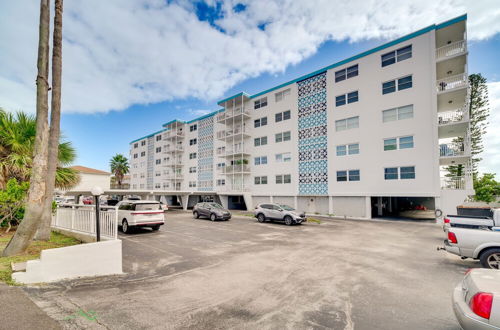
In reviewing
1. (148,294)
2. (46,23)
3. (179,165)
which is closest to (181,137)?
(179,165)

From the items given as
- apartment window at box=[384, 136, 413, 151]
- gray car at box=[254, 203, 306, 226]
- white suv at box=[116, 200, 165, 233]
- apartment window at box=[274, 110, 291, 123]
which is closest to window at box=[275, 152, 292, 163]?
apartment window at box=[274, 110, 291, 123]

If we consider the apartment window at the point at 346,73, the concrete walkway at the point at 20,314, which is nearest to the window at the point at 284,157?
the apartment window at the point at 346,73

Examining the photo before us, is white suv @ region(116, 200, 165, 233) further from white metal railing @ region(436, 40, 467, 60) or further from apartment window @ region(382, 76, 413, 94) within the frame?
white metal railing @ region(436, 40, 467, 60)

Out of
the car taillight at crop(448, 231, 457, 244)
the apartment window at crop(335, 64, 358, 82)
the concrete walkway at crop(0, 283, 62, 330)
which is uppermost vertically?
the apartment window at crop(335, 64, 358, 82)

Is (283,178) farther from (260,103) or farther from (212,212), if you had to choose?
(212,212)

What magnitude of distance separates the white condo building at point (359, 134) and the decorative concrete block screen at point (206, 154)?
1120mm

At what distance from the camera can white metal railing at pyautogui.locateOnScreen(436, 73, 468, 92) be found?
1914 centimetres

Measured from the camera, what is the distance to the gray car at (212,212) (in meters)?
19.7

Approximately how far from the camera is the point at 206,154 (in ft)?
131

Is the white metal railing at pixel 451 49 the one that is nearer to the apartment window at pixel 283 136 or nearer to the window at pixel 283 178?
the apartment window at pixel 283 136

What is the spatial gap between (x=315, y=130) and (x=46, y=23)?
23.9 m

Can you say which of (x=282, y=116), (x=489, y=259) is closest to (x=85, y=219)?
(x=489, y=259)

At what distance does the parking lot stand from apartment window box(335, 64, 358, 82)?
2040 centimetres

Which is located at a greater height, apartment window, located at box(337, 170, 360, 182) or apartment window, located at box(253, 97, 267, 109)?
apartment window, located at box(253, 97, 267, 109)
